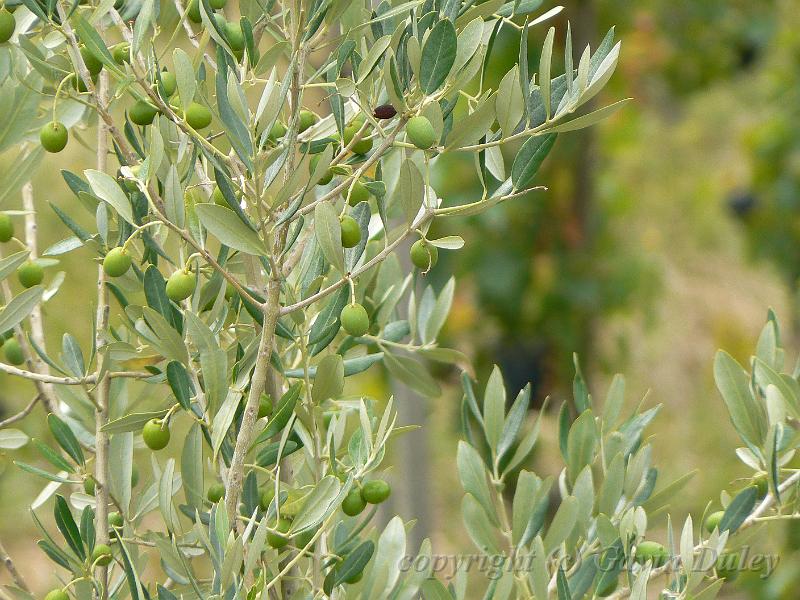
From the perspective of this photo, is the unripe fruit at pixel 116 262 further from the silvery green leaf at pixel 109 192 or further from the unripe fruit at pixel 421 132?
the unripe fruit at pixel 421 132

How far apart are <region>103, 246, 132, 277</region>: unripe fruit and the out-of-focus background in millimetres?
508

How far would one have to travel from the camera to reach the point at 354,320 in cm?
54

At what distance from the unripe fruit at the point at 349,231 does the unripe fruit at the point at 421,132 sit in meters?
0.07

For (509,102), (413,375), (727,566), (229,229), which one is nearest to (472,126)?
(509,102)

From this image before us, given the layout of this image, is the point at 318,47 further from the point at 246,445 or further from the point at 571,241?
the point at 571,241

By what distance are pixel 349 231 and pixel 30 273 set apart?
0.87 feet

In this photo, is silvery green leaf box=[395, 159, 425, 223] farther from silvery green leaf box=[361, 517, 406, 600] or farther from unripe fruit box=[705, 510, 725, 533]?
unripe fruit box=[705, 510, 725, 533]

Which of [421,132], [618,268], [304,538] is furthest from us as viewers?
[618,268]

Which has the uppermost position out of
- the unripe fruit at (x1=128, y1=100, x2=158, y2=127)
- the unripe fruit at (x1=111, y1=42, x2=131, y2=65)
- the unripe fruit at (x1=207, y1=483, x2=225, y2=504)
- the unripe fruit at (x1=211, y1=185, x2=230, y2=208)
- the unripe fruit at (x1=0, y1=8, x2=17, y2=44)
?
the unripe fruit at (x1=0, y1=8, x2=17, y2=44)

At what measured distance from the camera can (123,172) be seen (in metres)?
0.53

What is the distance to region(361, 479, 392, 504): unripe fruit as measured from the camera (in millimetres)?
601

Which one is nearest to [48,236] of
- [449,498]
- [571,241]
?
[449,498]

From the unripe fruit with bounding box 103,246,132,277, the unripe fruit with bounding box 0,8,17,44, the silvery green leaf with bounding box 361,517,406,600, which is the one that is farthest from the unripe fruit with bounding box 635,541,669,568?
the unripe fruit with bounding box 0,8,17,44

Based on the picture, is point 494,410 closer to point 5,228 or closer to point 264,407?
point 264,407
